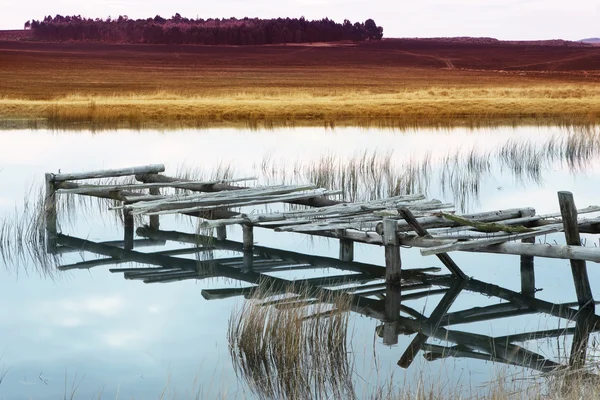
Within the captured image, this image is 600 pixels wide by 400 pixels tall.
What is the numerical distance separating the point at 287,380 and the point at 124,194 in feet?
23.6

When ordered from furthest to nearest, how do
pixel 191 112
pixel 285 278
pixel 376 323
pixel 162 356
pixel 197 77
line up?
pixel 197 77, pixel 191 112, pixel 285 278, pixel 376 323, pixel 162 356

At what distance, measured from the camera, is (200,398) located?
22.9 ft

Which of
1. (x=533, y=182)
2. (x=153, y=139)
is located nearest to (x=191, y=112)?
(x=153, y=139)

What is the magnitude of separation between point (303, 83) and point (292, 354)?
183ft

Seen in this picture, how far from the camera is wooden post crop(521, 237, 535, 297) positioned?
10.1m

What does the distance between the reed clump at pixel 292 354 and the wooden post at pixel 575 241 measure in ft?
8.05

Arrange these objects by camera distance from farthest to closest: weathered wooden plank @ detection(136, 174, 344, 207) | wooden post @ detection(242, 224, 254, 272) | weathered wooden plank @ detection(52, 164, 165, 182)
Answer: weathered wooden plank @ detection(52, 164, 165, 182)
weathered wooden plank @ detection(136, 174, 344, 207)
wooden post @ detection(242, 224, 254, 272)

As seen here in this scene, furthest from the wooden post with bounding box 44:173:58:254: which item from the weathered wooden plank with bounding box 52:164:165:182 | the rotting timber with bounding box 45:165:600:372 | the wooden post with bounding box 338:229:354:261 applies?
the wooden post with bounding box 338:229:354:261

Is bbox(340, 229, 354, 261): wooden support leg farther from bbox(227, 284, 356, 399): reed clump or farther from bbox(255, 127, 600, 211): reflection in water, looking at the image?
Result: bbox(227, 284, 356, 399): reed clump

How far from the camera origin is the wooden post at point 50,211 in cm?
1323

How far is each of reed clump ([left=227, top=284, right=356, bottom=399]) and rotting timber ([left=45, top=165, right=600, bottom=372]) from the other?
40cm

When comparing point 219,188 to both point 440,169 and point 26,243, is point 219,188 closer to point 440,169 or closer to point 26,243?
point 26,243

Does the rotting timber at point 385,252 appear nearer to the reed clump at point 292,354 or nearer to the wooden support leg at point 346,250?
the wooden support leg at point 346,250

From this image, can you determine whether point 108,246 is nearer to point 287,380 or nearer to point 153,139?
point 287,380
